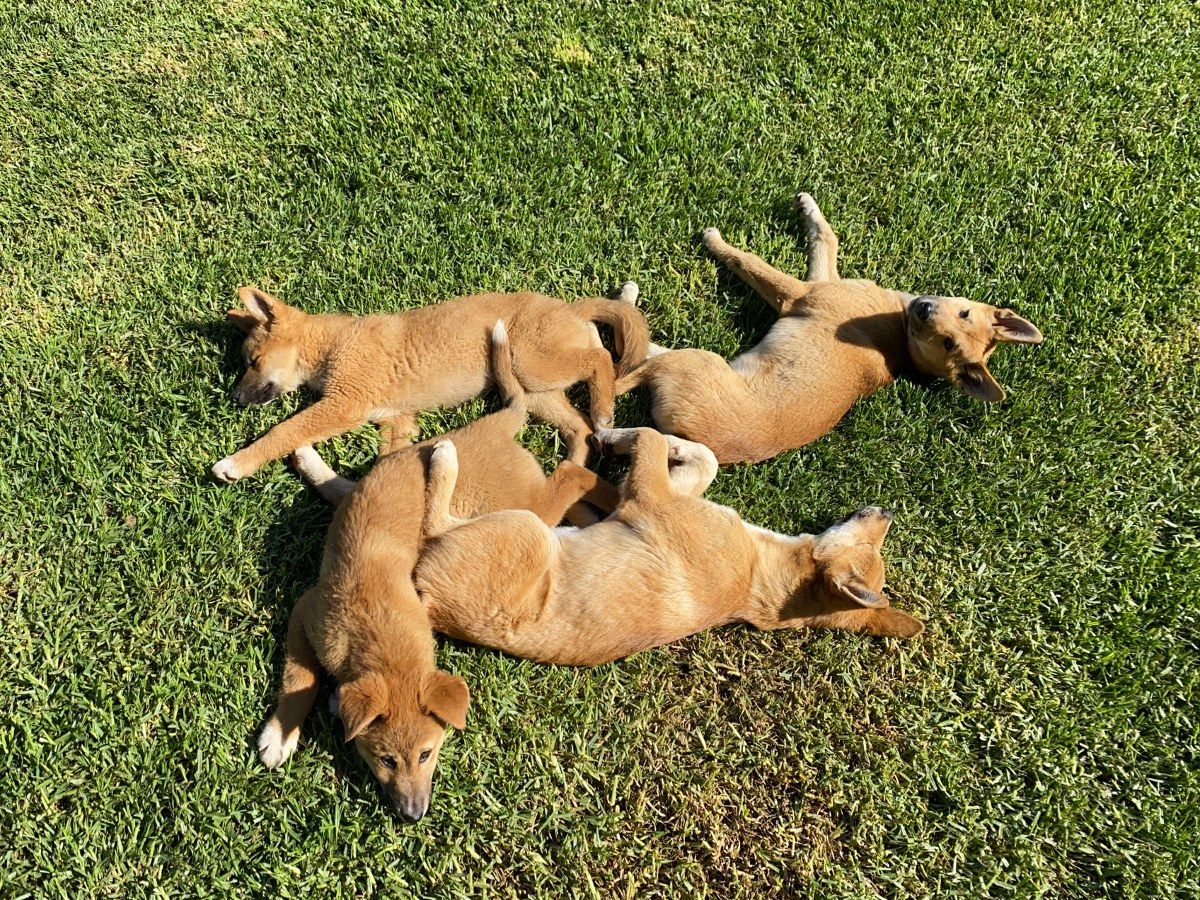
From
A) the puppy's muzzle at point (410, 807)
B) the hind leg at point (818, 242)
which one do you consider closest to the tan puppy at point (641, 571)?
the puppy's muzzle at point (410, 807)

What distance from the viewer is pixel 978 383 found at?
5.01m

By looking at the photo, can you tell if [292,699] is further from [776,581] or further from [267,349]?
[776,581]

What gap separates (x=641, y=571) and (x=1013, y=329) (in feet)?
9.83

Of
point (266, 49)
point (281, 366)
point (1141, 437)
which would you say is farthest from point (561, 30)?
point (1141, 437)

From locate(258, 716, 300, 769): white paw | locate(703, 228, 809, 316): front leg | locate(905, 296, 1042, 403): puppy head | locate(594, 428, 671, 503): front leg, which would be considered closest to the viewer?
locate(258, 716, 300, 769): white paw

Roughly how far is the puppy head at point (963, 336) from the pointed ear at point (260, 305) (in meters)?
4.00

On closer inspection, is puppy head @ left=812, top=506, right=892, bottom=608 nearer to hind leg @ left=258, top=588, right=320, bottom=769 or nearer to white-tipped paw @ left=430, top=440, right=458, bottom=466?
white-tipped paw @ left=430, top=440, right=458, bottom=466

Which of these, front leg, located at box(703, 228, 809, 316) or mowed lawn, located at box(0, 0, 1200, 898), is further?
front leg, located at box(703, 228, 809, 316)

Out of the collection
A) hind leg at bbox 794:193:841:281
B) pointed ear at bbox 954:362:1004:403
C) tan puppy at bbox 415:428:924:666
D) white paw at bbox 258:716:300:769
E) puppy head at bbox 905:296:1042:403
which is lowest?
white paw at bbox 258:716:300:769

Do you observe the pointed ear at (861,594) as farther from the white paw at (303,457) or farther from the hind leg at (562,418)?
the white paw at (303,457)

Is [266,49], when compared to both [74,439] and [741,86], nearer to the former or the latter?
[74,439]

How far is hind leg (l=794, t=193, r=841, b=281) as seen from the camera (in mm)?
5504

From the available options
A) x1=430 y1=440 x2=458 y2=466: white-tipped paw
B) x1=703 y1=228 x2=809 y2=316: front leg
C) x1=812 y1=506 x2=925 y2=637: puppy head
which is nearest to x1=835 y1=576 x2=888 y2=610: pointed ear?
x1=812 y1=506 x2=925 y2=637: puppy head

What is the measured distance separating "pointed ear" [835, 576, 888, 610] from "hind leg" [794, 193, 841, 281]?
7.60 ft
